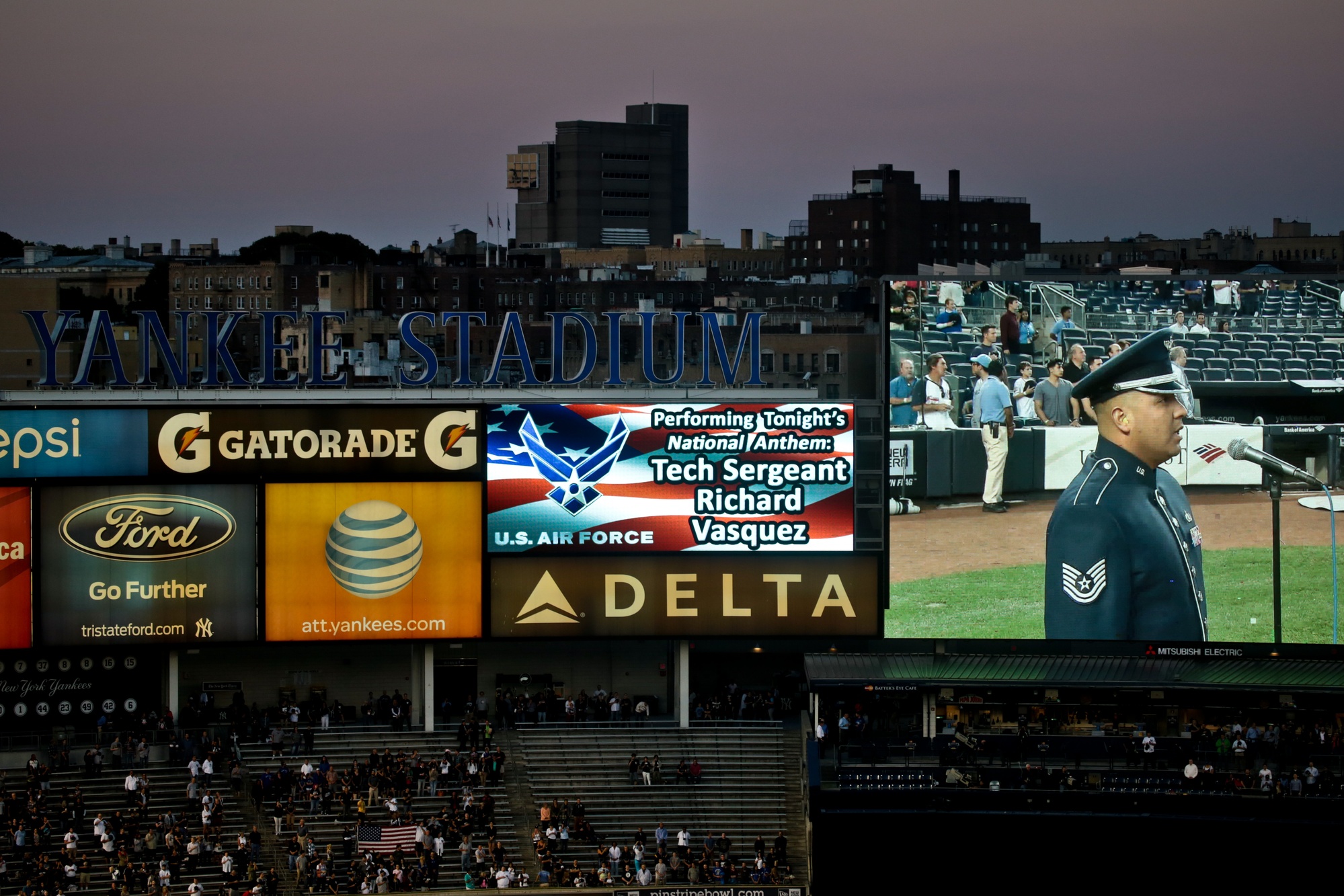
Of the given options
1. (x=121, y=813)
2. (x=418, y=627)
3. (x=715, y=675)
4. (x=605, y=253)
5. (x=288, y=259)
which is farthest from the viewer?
(x=605, y=253)

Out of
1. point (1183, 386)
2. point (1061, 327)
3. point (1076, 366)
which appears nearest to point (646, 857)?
point (1076, 366)

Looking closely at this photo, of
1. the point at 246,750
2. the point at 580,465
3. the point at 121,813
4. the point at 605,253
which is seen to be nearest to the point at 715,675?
the point at 580,465

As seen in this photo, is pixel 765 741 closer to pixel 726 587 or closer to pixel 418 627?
pixel 726 587

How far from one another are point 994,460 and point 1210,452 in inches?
214

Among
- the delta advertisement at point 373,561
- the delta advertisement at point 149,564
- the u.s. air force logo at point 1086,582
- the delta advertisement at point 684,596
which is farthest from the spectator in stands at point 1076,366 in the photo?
the delta advertisement at point 149,564

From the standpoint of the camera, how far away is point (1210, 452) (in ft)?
170

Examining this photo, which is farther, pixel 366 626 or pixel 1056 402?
pixel 1056 402

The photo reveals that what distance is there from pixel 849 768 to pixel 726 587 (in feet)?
18.8

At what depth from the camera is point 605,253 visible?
18738 cm

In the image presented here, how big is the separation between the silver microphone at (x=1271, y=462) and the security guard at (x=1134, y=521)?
167cm

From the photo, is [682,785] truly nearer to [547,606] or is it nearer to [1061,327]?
[547,606]

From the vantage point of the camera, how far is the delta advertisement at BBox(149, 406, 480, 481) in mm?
50500

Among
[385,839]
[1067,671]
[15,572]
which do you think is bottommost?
[385,839]

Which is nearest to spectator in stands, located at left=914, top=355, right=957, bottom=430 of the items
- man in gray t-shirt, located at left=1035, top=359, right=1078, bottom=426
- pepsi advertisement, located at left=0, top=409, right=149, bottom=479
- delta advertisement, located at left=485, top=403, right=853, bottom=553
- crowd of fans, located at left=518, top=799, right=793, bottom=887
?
delta advertisement, located at left=485, top=403, right=853, bottom=553
